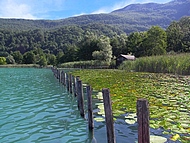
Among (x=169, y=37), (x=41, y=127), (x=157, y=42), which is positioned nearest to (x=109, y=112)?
(x=41, y=127)

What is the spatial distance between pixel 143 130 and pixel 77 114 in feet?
19.4

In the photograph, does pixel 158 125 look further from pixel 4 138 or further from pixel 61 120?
pixel 4 138

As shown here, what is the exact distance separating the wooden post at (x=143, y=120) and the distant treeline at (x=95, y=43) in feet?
157

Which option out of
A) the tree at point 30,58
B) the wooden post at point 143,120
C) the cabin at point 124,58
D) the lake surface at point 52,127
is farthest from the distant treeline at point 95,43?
the wooden post at point 143,120

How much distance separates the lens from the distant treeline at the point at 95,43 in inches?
2079

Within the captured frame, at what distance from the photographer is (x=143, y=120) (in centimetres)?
351

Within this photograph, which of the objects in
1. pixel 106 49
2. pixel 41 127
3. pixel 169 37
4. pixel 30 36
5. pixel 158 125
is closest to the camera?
pixel 158 125

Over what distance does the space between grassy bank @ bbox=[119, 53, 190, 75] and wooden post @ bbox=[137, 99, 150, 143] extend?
19.7 meters

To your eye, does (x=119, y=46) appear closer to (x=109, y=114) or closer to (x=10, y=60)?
(x=10, y=60)

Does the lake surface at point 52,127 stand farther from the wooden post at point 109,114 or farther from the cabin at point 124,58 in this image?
the cabin at point 124,58

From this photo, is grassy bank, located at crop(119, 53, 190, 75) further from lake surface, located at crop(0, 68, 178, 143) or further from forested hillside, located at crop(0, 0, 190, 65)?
forested hillside, located at crop(0, 0, 190, 65)

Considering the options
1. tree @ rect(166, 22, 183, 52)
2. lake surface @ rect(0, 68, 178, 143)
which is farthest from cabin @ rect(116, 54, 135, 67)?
lake surface @ rect(0, 68, 178, 143)

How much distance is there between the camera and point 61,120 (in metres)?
8.27

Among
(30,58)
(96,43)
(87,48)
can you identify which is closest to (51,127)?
(96,43)
